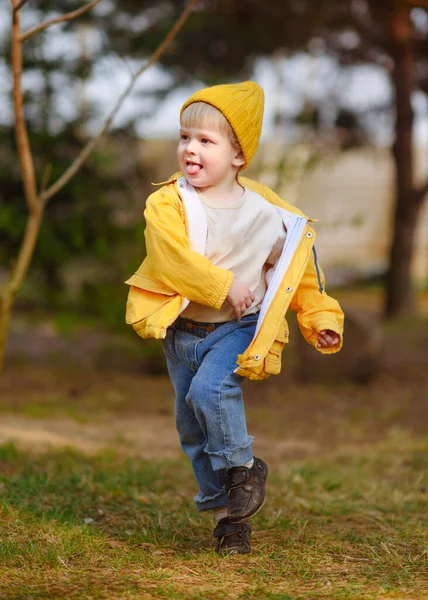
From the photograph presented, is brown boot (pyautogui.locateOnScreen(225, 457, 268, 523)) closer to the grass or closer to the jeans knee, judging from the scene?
the grass

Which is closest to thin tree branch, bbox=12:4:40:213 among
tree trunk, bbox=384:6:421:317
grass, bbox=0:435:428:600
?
grass, bbox=0:435:428:600

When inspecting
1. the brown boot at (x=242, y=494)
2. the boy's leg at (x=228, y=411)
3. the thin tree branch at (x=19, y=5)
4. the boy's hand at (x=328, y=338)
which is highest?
the thin tree branch at (x=19, y=5)

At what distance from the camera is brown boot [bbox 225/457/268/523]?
293cm

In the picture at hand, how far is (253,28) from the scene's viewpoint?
11.4m

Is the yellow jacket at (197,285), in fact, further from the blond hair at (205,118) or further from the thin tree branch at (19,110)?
the thin tree branch at (19,110)

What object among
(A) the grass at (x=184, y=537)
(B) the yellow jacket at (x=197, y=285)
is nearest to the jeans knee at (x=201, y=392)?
(B) the yellow jacket at (x=197, y=285)

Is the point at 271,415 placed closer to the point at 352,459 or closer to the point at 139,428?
the point at 139,428

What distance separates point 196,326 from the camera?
Answer: 2.97m

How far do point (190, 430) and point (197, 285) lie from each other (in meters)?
0.65

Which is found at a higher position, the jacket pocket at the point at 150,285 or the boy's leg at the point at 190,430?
the jacket pocket at the point at 150,285

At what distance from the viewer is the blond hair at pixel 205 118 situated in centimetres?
286

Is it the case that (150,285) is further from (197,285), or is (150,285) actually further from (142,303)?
(197,285)

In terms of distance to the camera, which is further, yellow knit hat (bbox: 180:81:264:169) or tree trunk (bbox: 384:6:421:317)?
tree trunk (bbox: 384:6:421:317)

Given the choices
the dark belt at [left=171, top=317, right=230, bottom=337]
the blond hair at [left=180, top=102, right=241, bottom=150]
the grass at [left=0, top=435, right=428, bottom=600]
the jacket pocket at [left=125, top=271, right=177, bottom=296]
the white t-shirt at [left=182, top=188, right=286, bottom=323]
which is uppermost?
the blond hair at [left=180, top=102, right=241, bottom=150]
